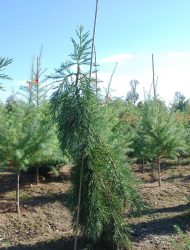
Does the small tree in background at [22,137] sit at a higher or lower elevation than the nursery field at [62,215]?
higher

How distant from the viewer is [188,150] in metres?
14.5

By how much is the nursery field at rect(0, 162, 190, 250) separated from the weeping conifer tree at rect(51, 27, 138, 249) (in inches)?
15.5

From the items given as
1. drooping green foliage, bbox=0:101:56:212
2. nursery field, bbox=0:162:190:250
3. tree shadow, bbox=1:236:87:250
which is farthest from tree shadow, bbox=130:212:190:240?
drooping green foliage, bbox=0:101:56:212

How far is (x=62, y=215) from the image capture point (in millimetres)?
8641

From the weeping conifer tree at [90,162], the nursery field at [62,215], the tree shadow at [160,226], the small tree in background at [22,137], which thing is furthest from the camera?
the small tree in background at [22,137]

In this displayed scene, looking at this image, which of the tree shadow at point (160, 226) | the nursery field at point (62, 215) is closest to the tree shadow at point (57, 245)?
the nursery field at point (62, 215)

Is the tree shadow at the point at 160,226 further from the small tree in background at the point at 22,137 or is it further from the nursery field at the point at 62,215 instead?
the small tree in background at the point at 22,137

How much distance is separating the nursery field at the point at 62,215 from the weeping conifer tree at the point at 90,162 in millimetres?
393

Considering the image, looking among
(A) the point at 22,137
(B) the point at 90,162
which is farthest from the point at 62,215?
(B) the point at 90,162

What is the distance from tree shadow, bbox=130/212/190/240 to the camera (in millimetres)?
6290

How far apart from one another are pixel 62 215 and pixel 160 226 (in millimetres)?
2638

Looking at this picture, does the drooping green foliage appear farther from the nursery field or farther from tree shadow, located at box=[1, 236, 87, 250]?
tree shadow, located at box=[1, 236, 87, 250]

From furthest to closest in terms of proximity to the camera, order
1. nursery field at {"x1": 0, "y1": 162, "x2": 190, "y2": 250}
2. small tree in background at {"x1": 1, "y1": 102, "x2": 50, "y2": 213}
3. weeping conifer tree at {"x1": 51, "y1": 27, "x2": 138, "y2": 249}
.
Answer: small tree in background at {"x1": 1, "y1": 102, "x2": 50, "y2": 213} < nursery field at {"x1": 0, "y1": 162, "x2": 190, "y2": 250} < weeping conifer tree at {"x1": 51, "y1": 27, "x2": 138, "y2": 249}

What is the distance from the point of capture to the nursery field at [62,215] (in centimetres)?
590
